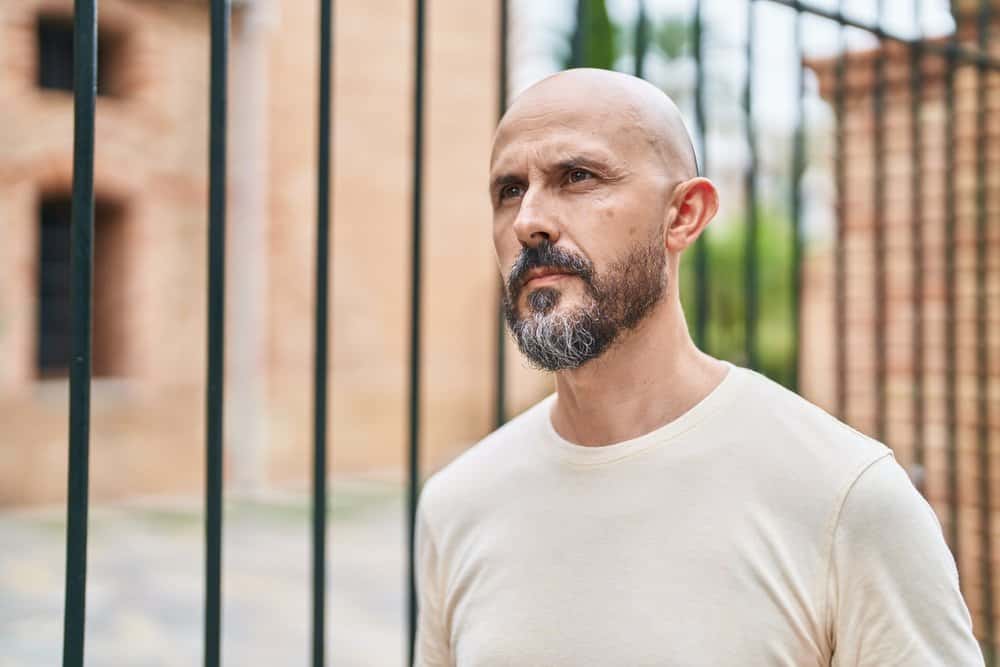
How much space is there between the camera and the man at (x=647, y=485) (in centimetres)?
111

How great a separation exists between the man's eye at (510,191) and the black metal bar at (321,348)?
336mm

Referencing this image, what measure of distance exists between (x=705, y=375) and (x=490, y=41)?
1204 cm

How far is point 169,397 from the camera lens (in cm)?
1075

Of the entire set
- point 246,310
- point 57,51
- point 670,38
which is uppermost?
point 670,38

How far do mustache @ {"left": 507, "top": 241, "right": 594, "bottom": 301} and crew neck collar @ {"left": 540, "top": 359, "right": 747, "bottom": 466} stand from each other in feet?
0.69

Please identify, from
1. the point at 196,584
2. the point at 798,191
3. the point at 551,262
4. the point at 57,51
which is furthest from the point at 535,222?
the point at 57,51

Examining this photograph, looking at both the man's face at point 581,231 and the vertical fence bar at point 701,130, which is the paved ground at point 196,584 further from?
the man's face at point 581,231

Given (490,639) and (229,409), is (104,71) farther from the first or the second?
(490,639)

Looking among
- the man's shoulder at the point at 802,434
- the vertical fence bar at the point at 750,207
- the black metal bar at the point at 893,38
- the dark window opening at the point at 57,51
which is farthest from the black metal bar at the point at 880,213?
the dark window opening at the point at 57,51

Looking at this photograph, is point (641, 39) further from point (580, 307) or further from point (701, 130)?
point (580, 307)

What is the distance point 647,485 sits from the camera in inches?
47.7

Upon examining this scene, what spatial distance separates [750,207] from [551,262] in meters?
0.97

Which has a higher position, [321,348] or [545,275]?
[545,275]

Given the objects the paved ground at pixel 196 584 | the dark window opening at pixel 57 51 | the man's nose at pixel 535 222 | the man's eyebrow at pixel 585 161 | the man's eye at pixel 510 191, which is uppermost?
the dark window opening at pixel 57 51
